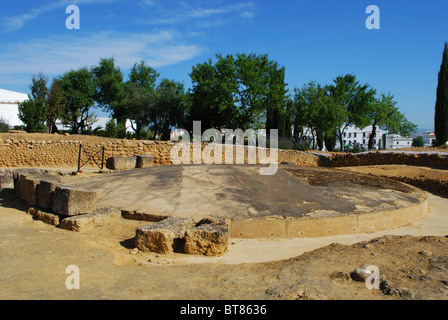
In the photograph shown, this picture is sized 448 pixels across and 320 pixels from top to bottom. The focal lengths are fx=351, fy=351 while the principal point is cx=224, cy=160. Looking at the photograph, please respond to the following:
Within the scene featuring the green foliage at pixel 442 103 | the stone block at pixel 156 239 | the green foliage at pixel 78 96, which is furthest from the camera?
the green foliage at pixel 78 96

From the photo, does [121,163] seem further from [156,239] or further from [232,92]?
[232,92]

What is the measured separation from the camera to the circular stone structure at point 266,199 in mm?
6016

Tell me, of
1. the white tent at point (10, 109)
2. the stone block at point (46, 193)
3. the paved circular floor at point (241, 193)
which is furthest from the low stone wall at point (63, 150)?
the white tent at point (10, 109)

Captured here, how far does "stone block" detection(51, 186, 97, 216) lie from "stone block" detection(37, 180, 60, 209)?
0.29m

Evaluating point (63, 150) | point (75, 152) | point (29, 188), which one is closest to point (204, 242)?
point (29, 188)

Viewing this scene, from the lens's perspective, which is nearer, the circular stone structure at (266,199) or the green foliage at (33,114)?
the circular stone structure at (266,199)

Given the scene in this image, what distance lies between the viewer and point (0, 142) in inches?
653

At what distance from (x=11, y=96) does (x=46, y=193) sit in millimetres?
41524

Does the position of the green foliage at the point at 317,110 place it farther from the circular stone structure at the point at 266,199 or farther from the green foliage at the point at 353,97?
the circular stone structure at the point at 266,199

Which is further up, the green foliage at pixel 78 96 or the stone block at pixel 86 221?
the green foliage at pixel 78 96

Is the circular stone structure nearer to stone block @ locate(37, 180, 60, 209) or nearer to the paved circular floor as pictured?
the paved circular floor

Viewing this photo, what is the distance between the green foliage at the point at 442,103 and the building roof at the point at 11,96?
41390 mm
